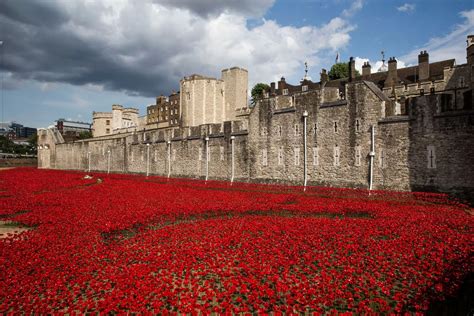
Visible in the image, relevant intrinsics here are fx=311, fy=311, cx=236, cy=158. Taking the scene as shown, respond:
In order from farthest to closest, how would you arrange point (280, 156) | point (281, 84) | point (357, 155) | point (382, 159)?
point (281, 84), point (280, 156), point (357, 155), point (382, 159)

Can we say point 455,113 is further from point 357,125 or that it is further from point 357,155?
point 357,155

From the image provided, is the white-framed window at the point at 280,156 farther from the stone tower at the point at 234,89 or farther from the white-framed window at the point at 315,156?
the stone tower at the point at 234,89

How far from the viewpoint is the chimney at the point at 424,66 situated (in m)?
43.8

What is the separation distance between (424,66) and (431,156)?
1190 inches

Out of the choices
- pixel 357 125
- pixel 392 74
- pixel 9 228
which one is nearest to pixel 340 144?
pixel 357 125

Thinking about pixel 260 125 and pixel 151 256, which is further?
pixel 260 125

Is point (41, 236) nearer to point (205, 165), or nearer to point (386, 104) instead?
point (386, 104)

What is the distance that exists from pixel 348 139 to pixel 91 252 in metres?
20.4

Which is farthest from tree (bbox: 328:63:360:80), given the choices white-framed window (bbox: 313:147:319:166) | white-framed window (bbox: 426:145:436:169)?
white-framed window (bbox: 426:145:436:169)

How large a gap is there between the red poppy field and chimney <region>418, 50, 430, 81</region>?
118 ft

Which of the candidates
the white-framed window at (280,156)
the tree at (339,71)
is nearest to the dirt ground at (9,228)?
the white-framed window at (280,156)

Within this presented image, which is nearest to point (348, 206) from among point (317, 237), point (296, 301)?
point (317, 237)

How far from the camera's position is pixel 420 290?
21.7ft

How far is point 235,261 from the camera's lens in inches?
340
